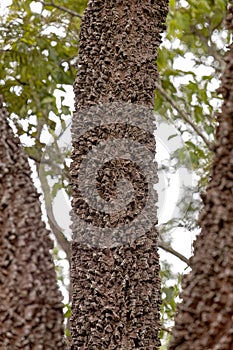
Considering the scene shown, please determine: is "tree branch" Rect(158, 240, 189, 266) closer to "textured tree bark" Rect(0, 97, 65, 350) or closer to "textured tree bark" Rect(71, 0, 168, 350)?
"textured tree bark" Rect(71, 0, 168, 350)

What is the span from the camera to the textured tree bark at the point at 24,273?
1.25 meters

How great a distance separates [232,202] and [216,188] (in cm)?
4

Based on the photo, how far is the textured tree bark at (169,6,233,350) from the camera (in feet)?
3.75

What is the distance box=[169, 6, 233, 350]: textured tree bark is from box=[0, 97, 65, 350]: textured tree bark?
0.19 meters

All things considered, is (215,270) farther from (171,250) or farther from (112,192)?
(171,250)

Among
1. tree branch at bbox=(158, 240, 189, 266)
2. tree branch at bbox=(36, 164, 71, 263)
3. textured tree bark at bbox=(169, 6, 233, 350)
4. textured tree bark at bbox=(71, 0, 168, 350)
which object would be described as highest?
tree branch at bbox=(36, 164, 71, 263)

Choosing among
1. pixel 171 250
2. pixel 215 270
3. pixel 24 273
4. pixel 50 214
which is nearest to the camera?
pixel 215 270

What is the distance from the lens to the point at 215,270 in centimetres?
116

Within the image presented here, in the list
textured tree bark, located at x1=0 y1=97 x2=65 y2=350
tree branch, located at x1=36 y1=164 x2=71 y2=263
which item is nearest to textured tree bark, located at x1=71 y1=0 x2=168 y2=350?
textured tree bark, located at x1=0 y1=97 x2=65 y2=350

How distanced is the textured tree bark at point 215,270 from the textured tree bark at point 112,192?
2.42ft

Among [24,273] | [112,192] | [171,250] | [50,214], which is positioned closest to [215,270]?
[24,273]

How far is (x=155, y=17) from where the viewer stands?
2.18 meters

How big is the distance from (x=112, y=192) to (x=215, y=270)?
2.83 feet

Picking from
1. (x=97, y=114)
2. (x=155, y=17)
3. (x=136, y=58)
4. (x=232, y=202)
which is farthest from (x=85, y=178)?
(x=232, y=202)
